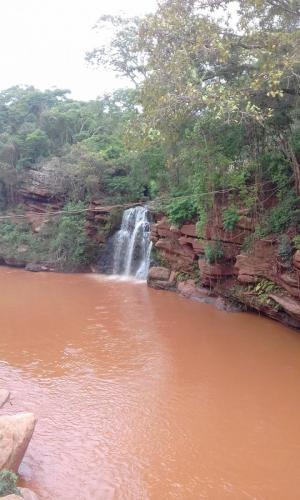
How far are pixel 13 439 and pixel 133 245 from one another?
1267 cm

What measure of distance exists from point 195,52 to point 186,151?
4.11 meters

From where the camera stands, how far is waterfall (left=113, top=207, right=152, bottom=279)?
16.9m

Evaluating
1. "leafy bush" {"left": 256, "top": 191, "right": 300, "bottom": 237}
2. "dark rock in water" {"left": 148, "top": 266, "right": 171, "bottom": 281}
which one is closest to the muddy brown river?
"leafy bush" {"left": 256, "top": 191, "right": 300, "bottom": 237}

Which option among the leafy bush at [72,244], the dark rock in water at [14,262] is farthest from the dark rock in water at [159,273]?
the dark rock in water at [14,262]

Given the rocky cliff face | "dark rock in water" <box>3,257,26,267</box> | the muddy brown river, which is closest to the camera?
the muddy brown river

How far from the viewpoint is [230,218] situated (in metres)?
11.7

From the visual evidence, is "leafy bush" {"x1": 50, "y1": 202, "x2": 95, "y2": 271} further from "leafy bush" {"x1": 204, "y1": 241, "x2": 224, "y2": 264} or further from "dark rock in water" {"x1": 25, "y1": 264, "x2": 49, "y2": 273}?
"leafy bush" {"x1": 204, "y1": 241, "x2": 224, "y2": 264}

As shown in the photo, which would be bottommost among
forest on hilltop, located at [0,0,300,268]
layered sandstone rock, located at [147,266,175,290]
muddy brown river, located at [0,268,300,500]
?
muddy brown river, located at [0,268,300,500]

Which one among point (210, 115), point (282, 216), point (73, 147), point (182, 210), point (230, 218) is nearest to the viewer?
point (210, 115)

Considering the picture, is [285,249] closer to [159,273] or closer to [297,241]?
[297,241]

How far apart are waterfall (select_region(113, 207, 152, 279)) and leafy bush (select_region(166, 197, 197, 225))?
274cm

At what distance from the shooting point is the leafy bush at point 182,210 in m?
13.6

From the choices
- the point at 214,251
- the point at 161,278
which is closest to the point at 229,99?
the point at 214,251

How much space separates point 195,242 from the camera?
13.4m
